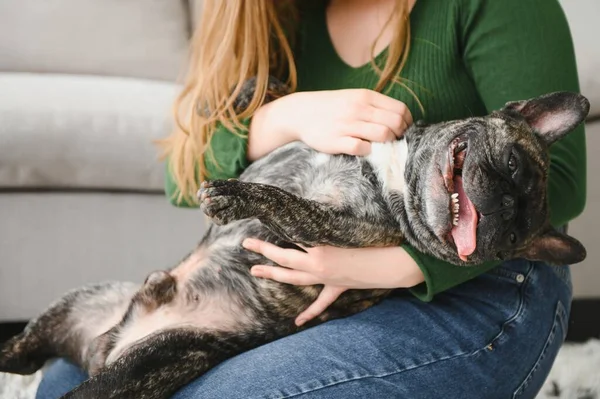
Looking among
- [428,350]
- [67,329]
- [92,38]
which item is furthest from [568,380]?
[92,38]

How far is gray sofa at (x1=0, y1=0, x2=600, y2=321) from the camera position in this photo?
84.0 inches

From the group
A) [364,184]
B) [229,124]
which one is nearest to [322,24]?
[229,124]

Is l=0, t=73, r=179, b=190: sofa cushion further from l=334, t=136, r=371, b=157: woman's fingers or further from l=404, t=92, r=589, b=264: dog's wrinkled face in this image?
l=404, t=92, r=589, b=264: dog's wrinkled face

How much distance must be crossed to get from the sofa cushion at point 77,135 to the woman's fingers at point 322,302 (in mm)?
967

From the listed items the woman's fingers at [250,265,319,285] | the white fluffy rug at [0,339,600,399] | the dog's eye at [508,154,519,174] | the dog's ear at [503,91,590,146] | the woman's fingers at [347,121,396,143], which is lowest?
the white fluffy rug at [0,339,600,399]

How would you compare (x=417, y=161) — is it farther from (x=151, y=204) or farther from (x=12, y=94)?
(x=12, y=94)

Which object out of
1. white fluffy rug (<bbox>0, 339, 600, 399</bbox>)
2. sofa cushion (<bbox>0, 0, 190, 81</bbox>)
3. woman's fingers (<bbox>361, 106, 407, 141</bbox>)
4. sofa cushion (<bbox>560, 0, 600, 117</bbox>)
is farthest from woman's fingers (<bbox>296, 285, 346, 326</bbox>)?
sofa cushion (<bbox>0, 0, 190, 81</bbox>)

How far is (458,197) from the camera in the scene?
1382 millimetres

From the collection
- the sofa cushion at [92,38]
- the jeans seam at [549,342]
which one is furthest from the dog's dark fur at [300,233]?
the sofa cushion at [92,38]

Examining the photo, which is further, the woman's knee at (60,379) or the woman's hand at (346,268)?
the woman's knee at (60,379)

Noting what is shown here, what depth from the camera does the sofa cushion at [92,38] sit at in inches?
97.5

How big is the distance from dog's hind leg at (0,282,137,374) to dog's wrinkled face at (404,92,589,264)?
0.81 metres

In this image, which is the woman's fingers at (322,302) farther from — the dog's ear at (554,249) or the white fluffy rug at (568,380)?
the white fluffy rug at (568,380)

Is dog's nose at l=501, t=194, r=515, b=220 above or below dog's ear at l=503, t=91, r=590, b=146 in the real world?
below
